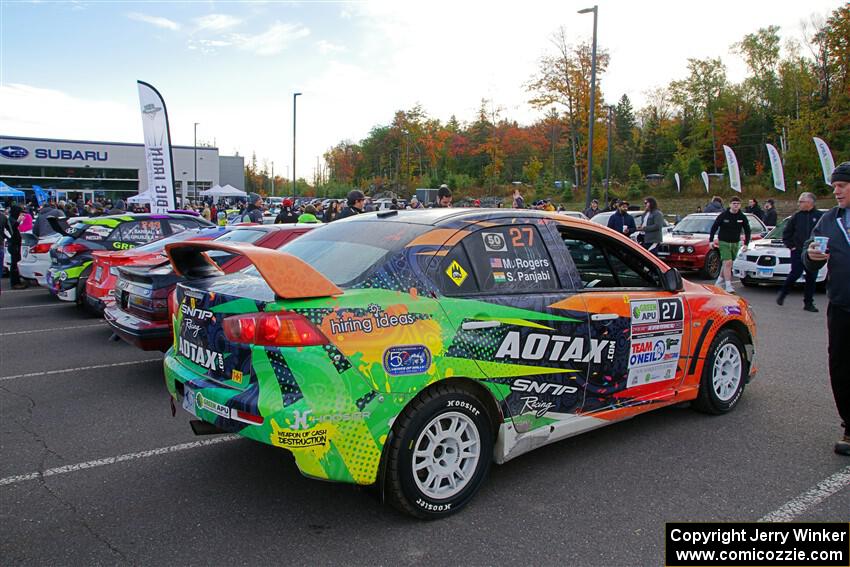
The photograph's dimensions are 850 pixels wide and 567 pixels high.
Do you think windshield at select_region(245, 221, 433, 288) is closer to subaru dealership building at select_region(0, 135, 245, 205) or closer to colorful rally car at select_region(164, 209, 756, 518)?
colorful rally car at select_region(164, 209, 756, 518)

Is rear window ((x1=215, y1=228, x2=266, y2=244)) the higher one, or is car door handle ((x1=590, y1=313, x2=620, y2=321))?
rear window ((x1=215, y1=228, x2=266, y2=244))

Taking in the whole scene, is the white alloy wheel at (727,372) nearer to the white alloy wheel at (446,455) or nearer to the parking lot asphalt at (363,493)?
the parking lot asphalt at (363,493)

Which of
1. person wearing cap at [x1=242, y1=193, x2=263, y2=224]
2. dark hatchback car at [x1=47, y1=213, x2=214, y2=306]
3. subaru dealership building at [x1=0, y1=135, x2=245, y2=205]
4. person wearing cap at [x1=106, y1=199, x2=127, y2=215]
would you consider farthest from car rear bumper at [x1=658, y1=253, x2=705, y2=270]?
subaru dealership building at [x1=0, y1=135, x2=245, y2=205]

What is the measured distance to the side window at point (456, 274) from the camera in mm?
3346

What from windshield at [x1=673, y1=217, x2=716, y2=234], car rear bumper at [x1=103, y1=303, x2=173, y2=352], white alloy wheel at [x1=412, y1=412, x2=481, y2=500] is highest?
Answer: windshield at [x1=673, y1=217, x2=716, y2=234]

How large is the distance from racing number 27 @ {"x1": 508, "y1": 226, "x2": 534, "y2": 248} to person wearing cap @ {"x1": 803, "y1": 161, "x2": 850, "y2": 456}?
1.91m

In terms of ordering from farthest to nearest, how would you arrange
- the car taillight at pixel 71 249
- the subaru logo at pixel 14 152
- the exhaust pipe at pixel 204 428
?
the subaru logo at pixel 14 152 < the car taillight at pixel 71 249 < the exhaust pipe at pixel 204 428

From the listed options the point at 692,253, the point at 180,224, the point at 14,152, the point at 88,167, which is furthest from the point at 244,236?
the point at 88,167

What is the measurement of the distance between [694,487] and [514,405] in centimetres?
119

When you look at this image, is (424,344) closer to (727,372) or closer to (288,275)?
(288,275)

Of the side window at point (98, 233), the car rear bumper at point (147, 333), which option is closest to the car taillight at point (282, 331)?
the car rear bumper at point (147, 333)

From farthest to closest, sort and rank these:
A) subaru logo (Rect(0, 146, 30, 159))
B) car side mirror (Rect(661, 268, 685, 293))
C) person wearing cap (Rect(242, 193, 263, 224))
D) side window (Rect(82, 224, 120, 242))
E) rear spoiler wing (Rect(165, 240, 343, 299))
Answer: subaru logo (Rect(0, 146, 30, 159)) → person wearing cap (Rect(242, 193, 263, 224)) → side window (Rect(82, 224, 120, 242)) → car side mirror (Rect(661, 268, 685, 293)) → rear spoiler wing (Rect(165, 240, 343, 299))

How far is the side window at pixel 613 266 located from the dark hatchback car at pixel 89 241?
781 cm

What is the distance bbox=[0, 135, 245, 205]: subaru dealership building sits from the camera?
5419 centimetres
